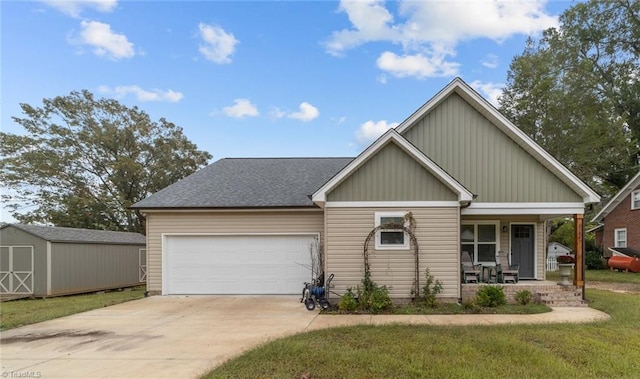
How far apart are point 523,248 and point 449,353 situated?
791cm

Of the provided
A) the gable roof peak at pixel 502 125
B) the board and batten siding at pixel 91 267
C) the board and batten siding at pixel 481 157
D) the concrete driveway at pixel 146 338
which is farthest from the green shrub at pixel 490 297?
the board and batten siding at pixel 91 267

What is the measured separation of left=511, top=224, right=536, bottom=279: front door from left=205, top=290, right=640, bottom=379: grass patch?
15.4 ft

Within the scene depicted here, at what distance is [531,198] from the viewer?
10.2 metres

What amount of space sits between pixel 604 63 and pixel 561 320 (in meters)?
25.6

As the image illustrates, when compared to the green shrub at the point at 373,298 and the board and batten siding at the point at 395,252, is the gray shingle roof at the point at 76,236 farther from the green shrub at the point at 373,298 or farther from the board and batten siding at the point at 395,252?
the green shrub at the point at 373,298

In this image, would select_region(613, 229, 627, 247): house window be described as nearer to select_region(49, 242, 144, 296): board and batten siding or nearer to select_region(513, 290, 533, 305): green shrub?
select_region(513, 290, 533, 305): green shrub

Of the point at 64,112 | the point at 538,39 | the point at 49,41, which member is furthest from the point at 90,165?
the point at 538,39

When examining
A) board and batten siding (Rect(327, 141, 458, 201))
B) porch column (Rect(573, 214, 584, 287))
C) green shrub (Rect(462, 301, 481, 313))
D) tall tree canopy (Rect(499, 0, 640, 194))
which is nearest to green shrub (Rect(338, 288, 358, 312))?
board and batten siding (Rect(327, 141, 458, 201))

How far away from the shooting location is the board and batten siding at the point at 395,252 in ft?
30.4

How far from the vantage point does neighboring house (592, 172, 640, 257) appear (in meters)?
20.2

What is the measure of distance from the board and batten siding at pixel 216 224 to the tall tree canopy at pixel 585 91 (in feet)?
58.6

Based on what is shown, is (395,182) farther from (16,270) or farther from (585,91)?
(585,91)

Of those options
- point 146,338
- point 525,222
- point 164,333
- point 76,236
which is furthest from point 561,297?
point 76,236

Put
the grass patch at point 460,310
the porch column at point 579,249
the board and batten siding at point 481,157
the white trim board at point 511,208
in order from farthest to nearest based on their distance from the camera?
the board and batten siding at point 481,157, the white trim board at point 511,208, the porch column at point 579,249, the grass patch at point 460,310
